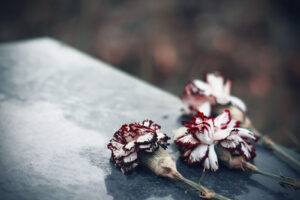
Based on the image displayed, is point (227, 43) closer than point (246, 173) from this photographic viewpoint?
No

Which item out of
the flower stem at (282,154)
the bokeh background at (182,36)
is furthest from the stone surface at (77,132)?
the bokeh background at (182,36)

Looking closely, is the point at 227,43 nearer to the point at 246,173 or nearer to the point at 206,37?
the point at 206,37

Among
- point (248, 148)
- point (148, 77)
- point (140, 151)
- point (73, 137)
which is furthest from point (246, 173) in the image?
point (148, 77)

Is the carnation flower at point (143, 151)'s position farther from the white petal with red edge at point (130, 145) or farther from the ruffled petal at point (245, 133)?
the ruffled petal at point (245, 133)

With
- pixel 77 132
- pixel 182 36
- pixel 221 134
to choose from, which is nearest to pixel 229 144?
pixel 221 134

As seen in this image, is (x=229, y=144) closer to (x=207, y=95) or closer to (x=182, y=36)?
(x=207, y=95)

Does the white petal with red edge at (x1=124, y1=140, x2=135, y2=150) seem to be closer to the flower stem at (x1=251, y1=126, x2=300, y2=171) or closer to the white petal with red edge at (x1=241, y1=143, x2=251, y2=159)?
the white petal with red edge at (x1=241, y1=143, x2=251, y2=159)
